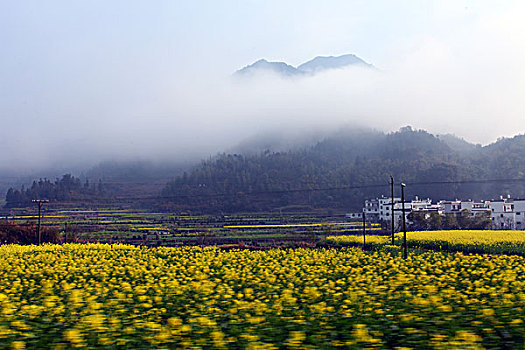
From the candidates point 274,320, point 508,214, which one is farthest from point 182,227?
point 274,320

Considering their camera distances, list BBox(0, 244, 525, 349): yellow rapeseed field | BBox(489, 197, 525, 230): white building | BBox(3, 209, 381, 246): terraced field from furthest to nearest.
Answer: BBox(489, 197, 525, 230): white building
BBox(3, 209, 381, 246): terraced field
BBox(0, 244, 525, 349): yellow rapeseed field

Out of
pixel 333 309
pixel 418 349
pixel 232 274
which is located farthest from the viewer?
pixel 232 274

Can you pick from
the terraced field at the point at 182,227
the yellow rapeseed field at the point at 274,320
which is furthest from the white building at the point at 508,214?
the yellow rapeseed field at the point at 274,320

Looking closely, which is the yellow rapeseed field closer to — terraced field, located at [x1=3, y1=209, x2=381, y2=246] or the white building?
terraced field, located at [x1=3, y1=209, x2=381, y2=246]

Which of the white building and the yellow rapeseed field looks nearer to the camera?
the yellow rapeseed field

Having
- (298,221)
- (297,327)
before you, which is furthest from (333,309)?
(298,221)

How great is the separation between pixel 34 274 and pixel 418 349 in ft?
44.5

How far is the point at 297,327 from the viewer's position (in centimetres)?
686

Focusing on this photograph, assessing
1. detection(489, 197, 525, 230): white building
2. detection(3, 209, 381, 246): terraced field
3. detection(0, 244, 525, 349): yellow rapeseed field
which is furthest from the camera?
detection(489, 197, 525, 230): white building

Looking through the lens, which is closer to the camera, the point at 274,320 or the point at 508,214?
the point at 274,320

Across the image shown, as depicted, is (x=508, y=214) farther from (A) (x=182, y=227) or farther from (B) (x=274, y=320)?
(B) (x=274, y=320)

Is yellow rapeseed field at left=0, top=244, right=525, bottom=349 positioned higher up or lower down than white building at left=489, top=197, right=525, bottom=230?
higher up

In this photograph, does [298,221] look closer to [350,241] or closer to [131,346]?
[350,241]

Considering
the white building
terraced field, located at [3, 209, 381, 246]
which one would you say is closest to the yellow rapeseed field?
terraced field, located at [3, 209, 381, 246]
